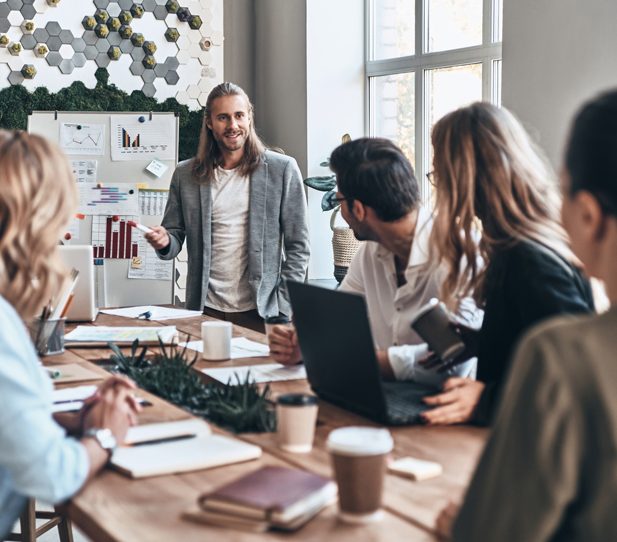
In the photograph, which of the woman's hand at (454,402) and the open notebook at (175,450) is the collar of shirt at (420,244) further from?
the open notebook at (175,450)

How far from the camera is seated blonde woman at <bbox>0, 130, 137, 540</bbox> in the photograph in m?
1.38

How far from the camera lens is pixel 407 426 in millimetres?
1879

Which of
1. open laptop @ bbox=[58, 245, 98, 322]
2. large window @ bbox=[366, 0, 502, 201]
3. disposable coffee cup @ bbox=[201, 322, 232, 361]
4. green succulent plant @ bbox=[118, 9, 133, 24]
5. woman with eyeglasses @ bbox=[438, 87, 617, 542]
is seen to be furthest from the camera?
green succulent plant @ bbox=[118, 9, 133, 24]

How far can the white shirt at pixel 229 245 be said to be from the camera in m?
4.18

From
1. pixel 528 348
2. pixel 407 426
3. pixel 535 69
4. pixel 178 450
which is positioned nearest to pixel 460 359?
pixel 407 426

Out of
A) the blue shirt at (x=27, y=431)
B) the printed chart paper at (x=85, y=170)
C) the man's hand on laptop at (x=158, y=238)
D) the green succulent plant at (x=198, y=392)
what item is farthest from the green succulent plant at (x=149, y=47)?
the blue shirt at (x=27, y=431)

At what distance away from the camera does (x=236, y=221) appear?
165 inches

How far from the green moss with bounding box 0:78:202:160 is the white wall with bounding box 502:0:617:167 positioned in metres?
2.27

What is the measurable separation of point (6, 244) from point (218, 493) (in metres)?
0.54

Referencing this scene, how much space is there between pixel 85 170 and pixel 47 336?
100 inches

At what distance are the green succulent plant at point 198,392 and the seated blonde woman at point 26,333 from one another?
33cm

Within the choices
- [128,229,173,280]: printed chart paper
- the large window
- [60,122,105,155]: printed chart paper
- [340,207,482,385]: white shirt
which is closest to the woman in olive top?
[340,207,482,385]: white shirt

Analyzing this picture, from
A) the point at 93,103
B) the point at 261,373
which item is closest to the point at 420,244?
the point at 261,373

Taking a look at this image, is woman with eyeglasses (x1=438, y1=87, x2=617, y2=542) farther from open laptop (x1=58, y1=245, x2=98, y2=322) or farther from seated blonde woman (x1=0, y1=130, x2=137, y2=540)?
open laptop (x1=58, y1=245, x2=98, y2=322)
